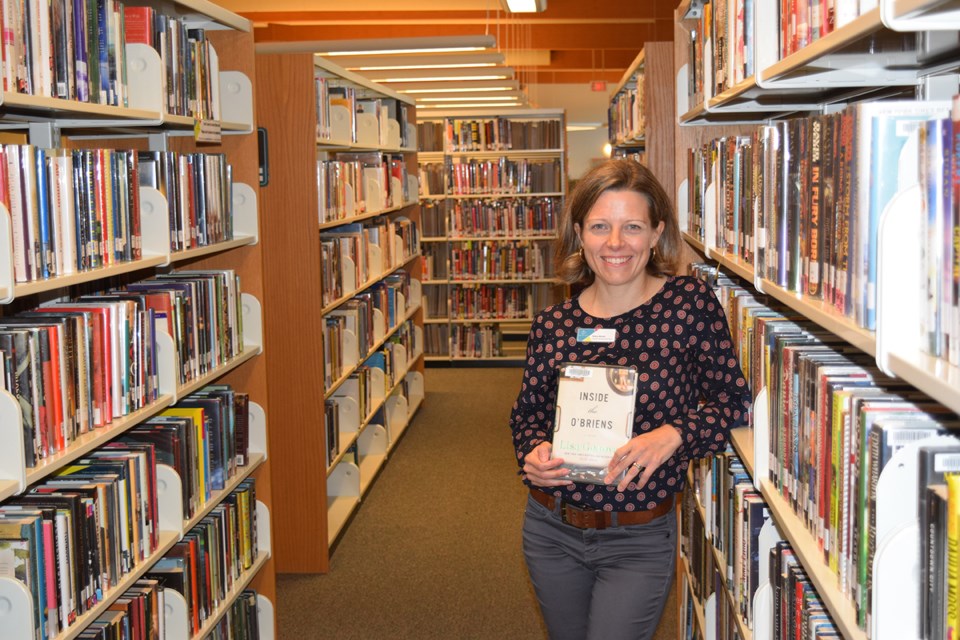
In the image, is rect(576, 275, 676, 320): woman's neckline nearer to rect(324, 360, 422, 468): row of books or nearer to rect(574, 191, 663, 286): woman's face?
rect(574, 191, 663, 286): woman's face

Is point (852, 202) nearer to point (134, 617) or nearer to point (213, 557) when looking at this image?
point (134, 617)

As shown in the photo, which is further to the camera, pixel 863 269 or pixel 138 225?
pixel 138 225

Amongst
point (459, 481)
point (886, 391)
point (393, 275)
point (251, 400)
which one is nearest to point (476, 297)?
point (393, 275)

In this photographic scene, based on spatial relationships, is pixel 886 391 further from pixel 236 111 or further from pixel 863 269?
pixel 236 111

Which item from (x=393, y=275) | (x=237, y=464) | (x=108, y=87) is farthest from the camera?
(x=393, y=275)

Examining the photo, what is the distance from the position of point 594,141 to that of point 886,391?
22582mm

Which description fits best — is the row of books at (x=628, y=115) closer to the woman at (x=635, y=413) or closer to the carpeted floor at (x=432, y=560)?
the carpeted floor at (x=432, y=560)

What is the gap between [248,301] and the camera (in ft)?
10.7

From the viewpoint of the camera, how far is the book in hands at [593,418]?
204cm

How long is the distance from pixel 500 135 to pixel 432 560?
5308 mm

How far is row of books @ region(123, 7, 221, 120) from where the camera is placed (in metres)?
2.58

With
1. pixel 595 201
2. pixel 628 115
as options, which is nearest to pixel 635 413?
pixel 595 201

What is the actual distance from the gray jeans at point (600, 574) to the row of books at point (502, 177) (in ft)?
22.9

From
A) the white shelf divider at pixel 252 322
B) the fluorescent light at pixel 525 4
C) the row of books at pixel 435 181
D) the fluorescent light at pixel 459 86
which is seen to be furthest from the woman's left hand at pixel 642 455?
the row of books at pixel 435 181
